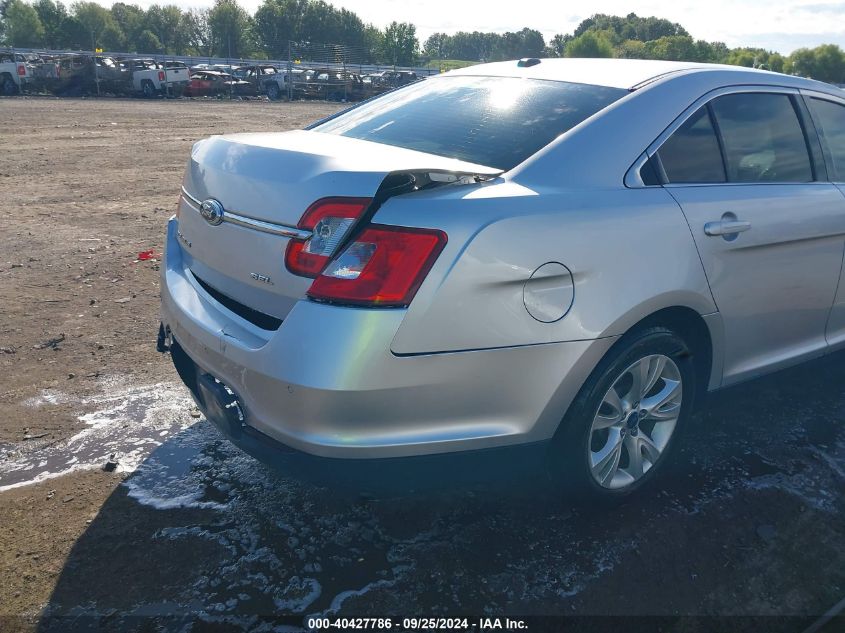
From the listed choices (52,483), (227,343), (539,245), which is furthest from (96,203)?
(539,245)

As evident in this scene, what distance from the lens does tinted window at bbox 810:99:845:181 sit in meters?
3.75

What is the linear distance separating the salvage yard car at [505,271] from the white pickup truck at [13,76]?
1299 inches

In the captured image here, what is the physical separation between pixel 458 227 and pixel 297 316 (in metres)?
0.56

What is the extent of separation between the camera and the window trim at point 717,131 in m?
2.80

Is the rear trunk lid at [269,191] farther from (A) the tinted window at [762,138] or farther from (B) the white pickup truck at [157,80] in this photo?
(B) the white pickup truck at [157,80]

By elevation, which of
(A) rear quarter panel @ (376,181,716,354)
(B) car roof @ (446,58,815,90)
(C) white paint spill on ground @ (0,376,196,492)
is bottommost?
(C) white paint spill on ground @ (0,376,196,492)

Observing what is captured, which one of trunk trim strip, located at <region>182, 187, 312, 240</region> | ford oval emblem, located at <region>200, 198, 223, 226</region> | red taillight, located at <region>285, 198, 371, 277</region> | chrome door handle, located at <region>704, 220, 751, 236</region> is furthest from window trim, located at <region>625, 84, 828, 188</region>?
ford oval emblem, located at <region>200, 198, 223, 226</region>

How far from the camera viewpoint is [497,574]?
2592 mm

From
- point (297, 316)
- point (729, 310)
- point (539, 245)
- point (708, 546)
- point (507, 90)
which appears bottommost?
point (708, 546)

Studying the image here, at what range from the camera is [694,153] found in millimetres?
3047

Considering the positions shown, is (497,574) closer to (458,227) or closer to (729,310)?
(458,227)

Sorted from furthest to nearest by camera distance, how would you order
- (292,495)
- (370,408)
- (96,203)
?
(96,203)
(292,495)
(370,408)

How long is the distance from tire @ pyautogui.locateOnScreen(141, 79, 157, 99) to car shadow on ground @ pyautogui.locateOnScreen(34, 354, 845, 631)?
3331 centimetres

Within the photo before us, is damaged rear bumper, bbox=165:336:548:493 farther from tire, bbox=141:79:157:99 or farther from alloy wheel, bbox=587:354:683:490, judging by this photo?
tire, bbox=141:79:157:99
